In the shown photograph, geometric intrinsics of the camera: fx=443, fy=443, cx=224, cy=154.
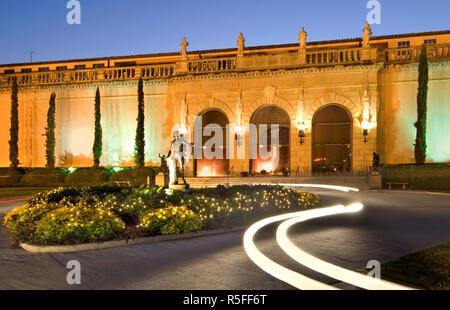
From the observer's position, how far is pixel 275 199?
57.0 ft

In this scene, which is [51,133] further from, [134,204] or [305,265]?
[305,265]

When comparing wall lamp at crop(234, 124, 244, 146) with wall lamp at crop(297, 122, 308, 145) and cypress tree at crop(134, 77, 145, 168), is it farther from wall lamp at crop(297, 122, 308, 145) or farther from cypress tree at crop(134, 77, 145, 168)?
cypress tree at crop(134, 77, 145, 168)

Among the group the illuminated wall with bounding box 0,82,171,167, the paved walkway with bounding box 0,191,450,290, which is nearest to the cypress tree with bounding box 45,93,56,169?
the illuminated wall with bounding box 0,82,171,167

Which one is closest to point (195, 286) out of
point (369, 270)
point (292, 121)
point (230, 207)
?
point (369, 270)

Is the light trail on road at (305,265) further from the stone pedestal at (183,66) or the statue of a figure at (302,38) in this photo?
the stone pedestal at (183,66)

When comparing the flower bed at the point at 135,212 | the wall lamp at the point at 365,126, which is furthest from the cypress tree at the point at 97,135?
the wall lamp at the point at 365,126

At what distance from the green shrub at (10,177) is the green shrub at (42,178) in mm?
610

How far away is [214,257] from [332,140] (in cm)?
2741

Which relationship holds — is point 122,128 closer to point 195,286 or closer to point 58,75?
point 58,75

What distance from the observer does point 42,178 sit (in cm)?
3594

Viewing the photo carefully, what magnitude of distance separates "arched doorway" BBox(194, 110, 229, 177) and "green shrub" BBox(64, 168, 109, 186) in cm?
775

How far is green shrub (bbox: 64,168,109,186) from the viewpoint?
35125mm

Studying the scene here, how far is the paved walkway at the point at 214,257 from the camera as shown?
7.93 meters

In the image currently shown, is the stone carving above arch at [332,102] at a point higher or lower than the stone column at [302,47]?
lower
